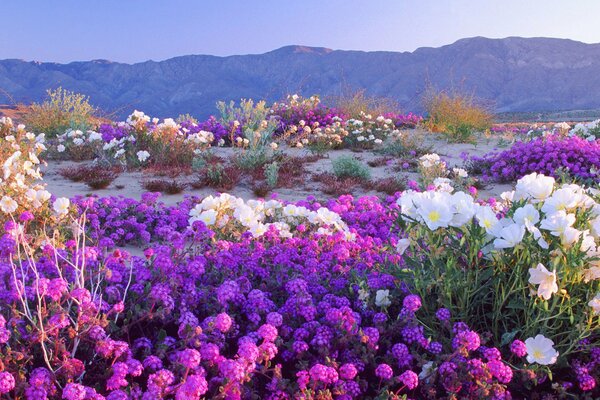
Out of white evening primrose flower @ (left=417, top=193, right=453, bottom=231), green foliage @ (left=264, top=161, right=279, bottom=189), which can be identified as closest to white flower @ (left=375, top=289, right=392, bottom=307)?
white evening primrose flower @ (left=417, top=193, right=453, bottom=231)

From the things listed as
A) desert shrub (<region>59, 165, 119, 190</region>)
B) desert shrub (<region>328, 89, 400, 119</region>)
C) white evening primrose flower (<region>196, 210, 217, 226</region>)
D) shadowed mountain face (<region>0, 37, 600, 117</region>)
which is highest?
shadowed mountain face (<region>0, 37, 600, 117</region>)

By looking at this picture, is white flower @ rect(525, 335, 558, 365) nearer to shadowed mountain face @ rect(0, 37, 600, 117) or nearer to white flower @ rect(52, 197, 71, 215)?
white flower @ rect(52, 197, 71, 215)

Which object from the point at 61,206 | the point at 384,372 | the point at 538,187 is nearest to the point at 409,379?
the point at 384,372

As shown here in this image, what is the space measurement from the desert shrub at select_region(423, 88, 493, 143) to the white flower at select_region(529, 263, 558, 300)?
478 inches

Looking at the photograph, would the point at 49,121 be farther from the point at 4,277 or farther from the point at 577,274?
the point at 577,274

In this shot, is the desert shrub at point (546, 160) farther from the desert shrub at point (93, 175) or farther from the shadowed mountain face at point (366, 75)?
the shadowed mountain face at point (366, 75)

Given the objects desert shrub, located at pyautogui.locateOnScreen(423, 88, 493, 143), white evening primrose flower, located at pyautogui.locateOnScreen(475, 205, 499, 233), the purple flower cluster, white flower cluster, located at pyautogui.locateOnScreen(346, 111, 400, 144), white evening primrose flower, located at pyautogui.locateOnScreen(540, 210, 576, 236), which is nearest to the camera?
the purple flower cluster

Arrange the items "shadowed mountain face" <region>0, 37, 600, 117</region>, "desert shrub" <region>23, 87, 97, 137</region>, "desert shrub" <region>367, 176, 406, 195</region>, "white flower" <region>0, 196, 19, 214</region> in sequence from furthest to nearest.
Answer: "shadowed mountain face" <region>0, 37, 600, 117</region> < "desert shrub" <region>23, 87, 97, 137</region> < "desert shrub" <region>367, 176, 406, 195</region> < "white flower" <region>0, 196, 19, 214</region>

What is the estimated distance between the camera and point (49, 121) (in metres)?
13.4

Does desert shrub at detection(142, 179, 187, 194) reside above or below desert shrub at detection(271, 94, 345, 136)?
below

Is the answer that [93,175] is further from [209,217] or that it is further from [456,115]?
[456,115]

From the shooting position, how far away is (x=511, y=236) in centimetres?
246

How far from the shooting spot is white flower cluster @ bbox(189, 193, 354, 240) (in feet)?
14.5

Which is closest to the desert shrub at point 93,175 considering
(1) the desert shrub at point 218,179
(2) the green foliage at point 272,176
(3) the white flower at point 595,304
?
(1) the desert shrub at point 218,179
